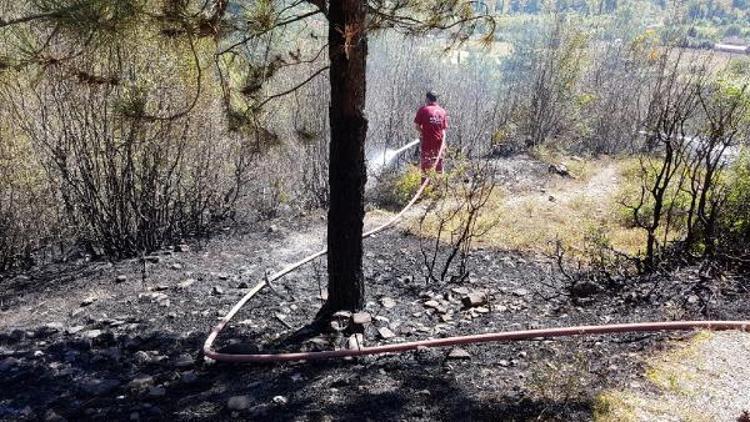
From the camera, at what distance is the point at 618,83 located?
1330cm

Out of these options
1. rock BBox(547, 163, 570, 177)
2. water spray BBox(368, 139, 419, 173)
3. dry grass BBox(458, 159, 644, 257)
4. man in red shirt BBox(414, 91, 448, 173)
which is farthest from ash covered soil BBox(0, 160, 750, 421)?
water spray BBox(368, 139, 419, 173)

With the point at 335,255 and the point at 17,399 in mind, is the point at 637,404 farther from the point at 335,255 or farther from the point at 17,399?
the point at 17,399

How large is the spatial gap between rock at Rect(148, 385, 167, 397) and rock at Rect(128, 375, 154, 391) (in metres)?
0.08

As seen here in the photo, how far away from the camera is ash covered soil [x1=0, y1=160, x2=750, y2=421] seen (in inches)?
118

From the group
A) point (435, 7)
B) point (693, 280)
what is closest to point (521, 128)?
point (693, 280)

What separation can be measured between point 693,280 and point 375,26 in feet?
9.52

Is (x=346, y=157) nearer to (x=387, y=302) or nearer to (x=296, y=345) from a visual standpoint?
(x=296, y=345)

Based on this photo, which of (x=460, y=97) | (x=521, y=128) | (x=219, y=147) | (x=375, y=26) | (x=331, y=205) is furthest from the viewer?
(x=460, y=97)

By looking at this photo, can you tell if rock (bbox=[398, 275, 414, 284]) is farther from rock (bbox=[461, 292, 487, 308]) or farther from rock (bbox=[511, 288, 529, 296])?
rock (bbox=[511, 288, 529, 296])

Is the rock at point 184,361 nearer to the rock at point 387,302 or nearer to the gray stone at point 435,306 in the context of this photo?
the rock at point 387,302

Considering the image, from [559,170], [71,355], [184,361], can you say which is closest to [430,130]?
[559,170]

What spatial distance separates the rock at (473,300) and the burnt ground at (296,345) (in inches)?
2.2

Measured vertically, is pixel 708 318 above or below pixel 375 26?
below

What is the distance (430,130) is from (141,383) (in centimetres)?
598
